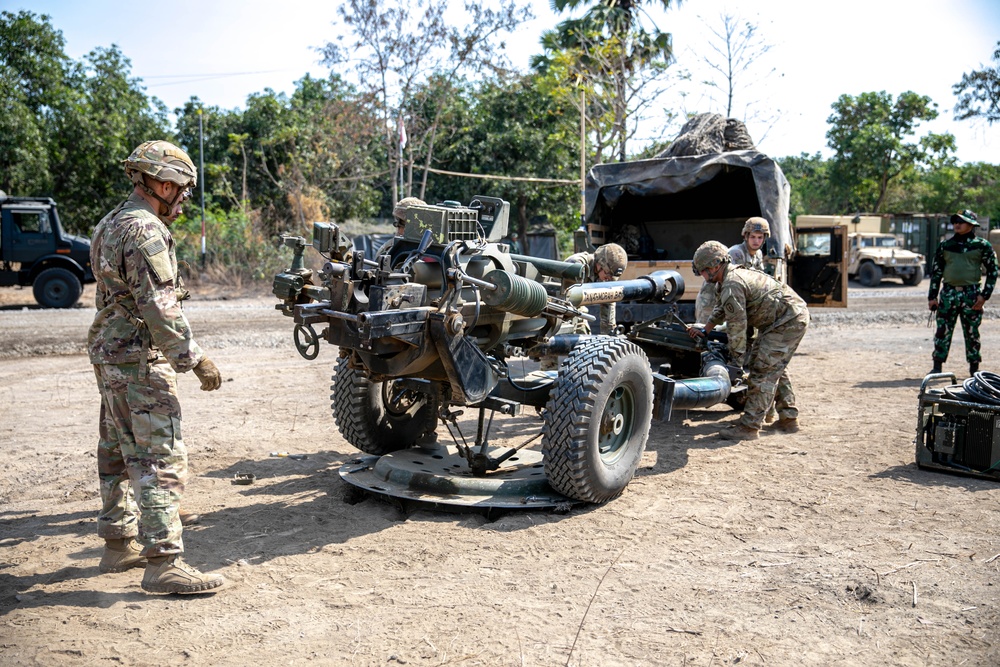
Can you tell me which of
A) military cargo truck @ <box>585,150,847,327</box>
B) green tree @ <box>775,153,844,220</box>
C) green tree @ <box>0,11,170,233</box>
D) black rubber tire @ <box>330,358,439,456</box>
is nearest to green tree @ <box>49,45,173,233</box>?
green tree @ <box>0,11,170,233</box>

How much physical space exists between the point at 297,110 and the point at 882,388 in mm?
24122

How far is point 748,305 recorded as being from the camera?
6.98 metres

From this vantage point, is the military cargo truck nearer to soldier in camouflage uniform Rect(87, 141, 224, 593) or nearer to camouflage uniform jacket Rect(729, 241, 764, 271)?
camouflage uniform jacket Rect(729, 241, 764, 271)

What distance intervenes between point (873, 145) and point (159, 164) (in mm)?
40539

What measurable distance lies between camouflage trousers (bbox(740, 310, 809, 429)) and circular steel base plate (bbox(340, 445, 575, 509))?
225cm

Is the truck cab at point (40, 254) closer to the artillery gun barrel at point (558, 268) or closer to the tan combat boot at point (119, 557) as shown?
the artillery gun barrel at point (558, 268)

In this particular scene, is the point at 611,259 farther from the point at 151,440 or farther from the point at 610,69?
the point at 610,69

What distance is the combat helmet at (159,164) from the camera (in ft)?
13.3

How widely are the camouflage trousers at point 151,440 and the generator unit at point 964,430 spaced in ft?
15.6

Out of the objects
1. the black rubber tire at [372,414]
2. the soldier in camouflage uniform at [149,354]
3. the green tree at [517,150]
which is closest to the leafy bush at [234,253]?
the green tree at [517,150]

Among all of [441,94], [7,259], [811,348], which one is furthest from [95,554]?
[441,94]

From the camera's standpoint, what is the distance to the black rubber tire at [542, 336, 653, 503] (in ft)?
16.1

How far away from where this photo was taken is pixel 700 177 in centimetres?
1016

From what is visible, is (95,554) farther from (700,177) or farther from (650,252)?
(650,252)
